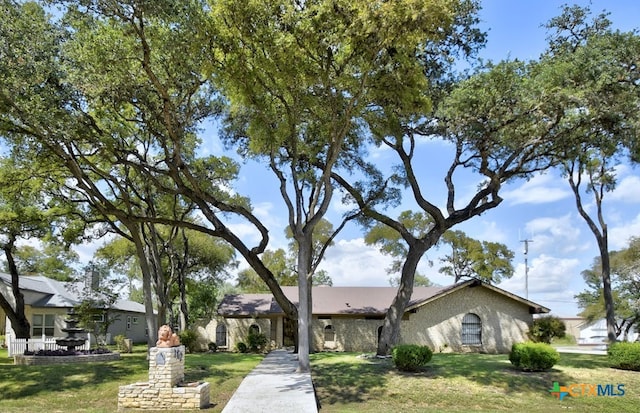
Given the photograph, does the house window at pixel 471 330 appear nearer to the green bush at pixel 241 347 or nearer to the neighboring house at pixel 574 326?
the green bush at pixel 241 347

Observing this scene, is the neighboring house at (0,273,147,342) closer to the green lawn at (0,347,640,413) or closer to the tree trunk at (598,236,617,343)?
the green lawn at (0,347,640,413)

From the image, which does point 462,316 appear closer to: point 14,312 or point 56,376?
point 56,376

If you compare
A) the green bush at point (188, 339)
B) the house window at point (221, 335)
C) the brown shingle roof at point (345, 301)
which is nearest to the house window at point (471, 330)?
the brown shingle roof at point (345, 301)

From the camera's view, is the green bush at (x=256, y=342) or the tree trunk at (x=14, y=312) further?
the green bush at (x=256, y=342)

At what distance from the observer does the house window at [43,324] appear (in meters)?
32.0

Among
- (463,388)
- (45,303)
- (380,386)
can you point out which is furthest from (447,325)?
(45,303)

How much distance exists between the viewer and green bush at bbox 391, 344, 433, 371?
14477 mm

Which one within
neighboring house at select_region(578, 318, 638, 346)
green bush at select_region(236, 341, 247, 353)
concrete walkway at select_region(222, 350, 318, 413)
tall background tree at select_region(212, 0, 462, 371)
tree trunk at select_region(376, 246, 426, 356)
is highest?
tall background tree at select_region(212, 0, 462, 371)

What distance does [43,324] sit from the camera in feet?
106

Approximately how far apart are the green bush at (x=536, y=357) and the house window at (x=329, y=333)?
46.1 feet

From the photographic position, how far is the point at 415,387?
13195 mm

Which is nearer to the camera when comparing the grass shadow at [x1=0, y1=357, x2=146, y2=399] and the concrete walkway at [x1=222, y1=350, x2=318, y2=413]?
the concrete walkway at [x1=222, y1=350, x2=318, y2=413]

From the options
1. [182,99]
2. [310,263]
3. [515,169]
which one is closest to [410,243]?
[515,169]

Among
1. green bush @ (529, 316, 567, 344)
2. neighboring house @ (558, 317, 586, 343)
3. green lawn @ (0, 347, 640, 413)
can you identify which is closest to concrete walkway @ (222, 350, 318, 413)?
green lawn @ (0, 347, 640, 413)
